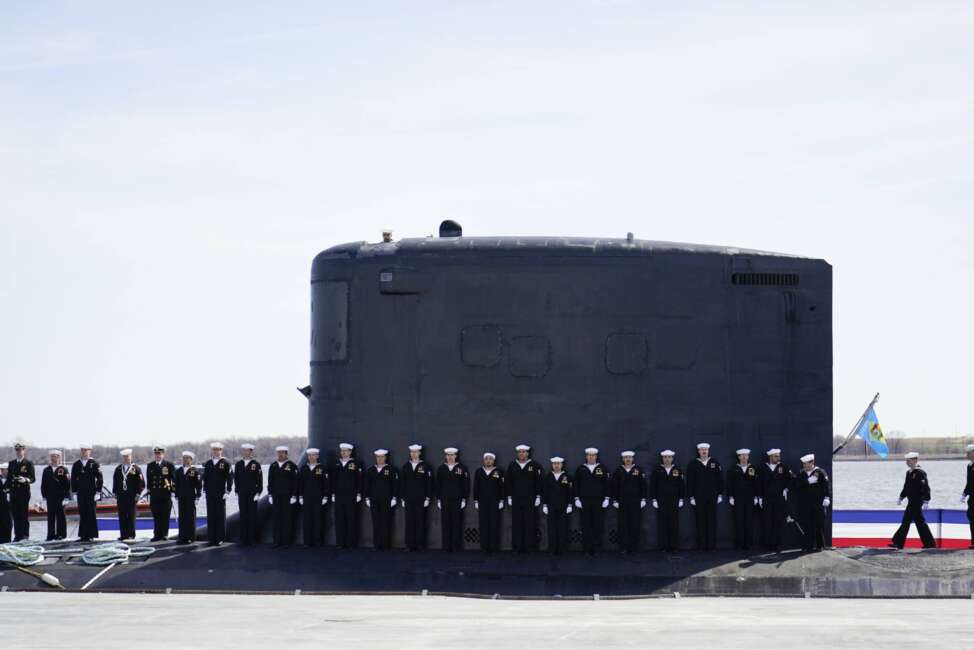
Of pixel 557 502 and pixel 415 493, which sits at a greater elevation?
pixel 415 493

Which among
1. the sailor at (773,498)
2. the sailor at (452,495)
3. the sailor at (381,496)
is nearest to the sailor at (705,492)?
the sailor at (773,498)

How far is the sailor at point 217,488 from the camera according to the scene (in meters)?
20.3

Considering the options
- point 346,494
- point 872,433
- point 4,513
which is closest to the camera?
point 346,494

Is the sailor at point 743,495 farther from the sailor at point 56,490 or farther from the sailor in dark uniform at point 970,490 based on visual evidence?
the sailor at point 56,490

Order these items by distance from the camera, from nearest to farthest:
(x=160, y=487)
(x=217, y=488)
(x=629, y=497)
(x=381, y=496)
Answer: (x=629, y=497) < (x=381, y=496) < (x=217, y=488) < (x=160, y=487)

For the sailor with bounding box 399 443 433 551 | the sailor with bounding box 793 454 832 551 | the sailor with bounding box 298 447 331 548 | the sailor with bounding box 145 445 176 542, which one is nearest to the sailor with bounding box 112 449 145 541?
the sailor with bounding box 145 445 176 542

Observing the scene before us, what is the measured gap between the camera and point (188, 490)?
21.0m

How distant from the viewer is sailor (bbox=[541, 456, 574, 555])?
18.2m

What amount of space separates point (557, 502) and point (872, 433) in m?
8.74

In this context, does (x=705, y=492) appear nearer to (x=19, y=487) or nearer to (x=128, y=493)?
(x=128, y=493)

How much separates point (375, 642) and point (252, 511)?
26.3 ft

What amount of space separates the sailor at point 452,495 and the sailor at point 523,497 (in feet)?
1.78

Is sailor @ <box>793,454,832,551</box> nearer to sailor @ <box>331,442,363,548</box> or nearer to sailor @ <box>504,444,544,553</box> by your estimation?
sailor @ <box>504,444,544,553</box>

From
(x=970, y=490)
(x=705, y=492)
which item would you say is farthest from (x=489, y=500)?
(x=970, y=490)
